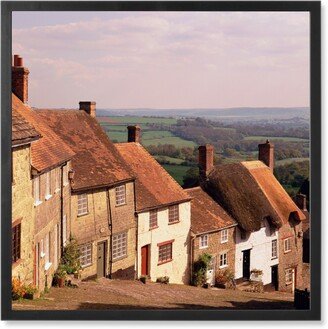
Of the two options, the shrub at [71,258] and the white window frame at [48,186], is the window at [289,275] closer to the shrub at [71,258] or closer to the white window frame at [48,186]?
the shrub at [71,258]

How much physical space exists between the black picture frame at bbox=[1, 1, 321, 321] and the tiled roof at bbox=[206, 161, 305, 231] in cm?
101

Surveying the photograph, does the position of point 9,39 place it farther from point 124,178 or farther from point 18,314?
point 124,178

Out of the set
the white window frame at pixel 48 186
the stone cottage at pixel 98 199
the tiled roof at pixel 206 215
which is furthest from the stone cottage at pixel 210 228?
the white window frame at pixel 48 186

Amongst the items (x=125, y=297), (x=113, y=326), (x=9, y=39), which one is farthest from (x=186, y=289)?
(x=9, y=39)

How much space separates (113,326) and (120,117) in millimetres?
3359

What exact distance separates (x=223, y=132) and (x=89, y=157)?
4386mm

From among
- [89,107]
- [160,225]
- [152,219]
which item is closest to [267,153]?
[89,107]

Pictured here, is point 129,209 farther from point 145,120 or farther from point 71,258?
point 145,120

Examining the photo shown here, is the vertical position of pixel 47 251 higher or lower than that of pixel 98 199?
lower

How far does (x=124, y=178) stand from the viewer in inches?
631

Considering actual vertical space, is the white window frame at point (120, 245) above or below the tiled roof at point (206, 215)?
below

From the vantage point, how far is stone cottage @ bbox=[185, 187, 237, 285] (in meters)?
16.4

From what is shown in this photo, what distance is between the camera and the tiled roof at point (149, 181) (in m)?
13.4

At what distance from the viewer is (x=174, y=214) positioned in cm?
1747
